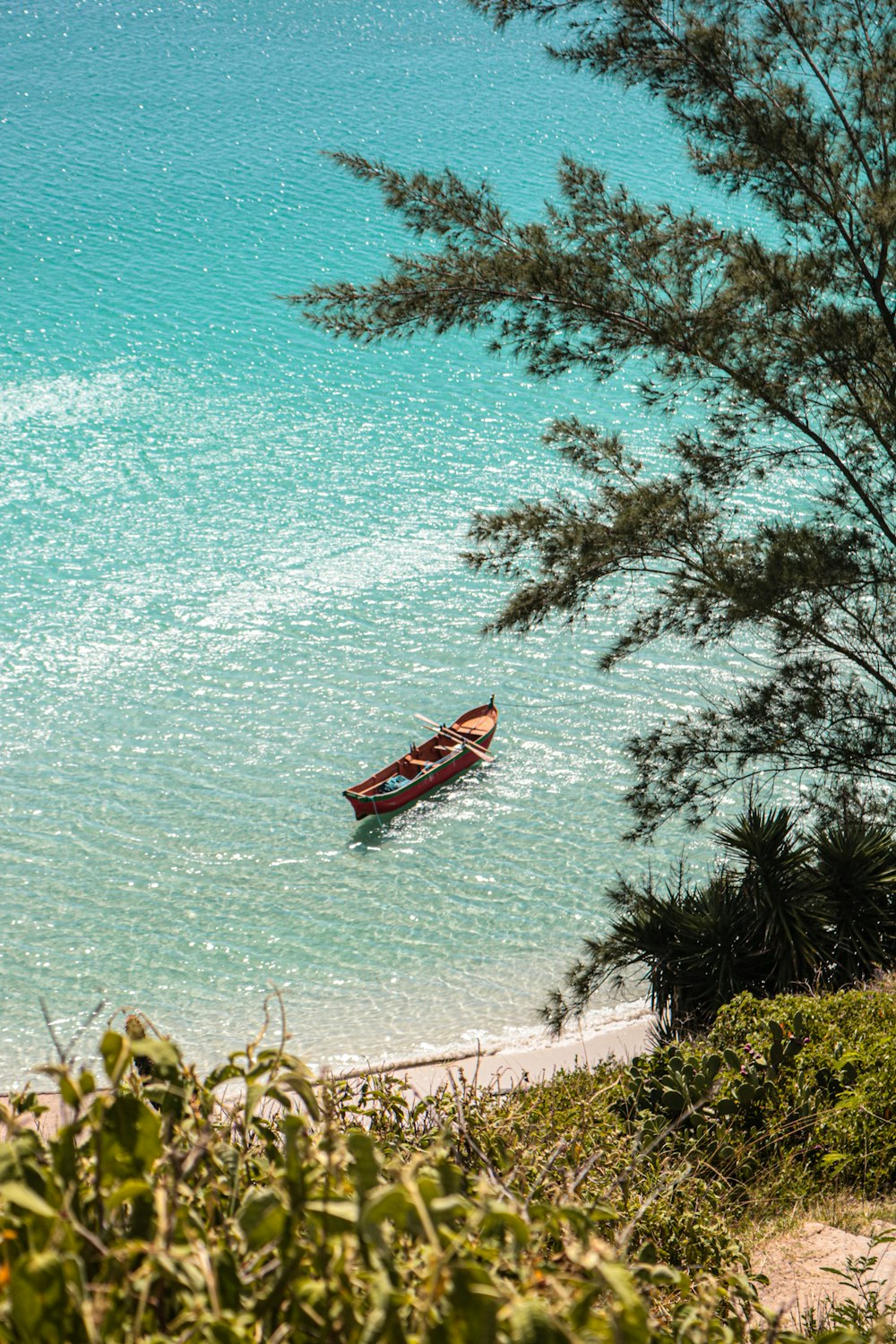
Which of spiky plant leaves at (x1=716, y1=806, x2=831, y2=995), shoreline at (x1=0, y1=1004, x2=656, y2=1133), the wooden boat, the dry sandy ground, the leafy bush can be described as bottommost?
the dry sandy ground

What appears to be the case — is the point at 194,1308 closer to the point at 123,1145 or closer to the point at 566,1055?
the point at 123,1145

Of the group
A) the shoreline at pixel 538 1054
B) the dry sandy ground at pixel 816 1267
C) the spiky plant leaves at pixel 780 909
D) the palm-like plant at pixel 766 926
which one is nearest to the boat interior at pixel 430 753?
the shoreline at pixel 538 1054

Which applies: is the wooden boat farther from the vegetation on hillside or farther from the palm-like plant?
the vegetation on hillside

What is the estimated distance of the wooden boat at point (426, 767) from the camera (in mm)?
14656

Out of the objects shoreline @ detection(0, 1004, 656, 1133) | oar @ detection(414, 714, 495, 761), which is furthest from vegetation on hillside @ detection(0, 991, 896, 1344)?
oar @ detection(414, 714, 495, 761)

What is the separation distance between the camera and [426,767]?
601 inches

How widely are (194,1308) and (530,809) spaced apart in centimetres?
1390

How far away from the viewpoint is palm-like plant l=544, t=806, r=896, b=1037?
30.8 feet

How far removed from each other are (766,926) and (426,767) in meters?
6.51

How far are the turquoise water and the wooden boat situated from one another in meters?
0.35

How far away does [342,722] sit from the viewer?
55.4 feet

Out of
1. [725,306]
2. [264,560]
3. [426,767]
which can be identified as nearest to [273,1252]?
[725,306]

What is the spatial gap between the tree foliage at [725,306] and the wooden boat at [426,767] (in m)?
5.17

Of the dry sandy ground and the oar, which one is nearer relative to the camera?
the dry sandy ground
